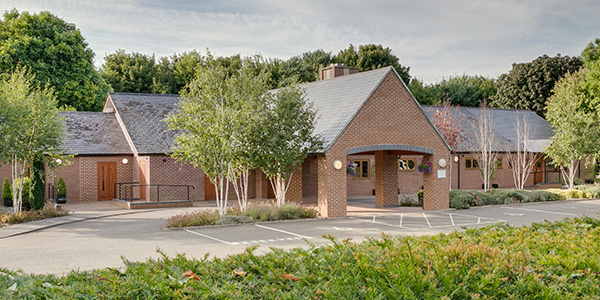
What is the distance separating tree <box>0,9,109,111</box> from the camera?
124 ft

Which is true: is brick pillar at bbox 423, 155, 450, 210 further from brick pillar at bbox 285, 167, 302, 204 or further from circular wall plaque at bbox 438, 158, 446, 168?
brick pillar at bbox 285, 167, 302, 204

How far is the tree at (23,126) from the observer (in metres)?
19.7

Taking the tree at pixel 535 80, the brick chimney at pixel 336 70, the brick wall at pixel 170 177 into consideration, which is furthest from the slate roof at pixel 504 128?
the brick wall at pixel 170 177

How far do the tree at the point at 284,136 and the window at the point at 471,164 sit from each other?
750 inches

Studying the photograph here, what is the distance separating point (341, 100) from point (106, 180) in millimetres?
13924

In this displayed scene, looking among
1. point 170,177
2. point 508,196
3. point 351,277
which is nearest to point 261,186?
point 170,177

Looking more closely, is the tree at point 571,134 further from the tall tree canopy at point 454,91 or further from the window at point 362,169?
the tall tree canopy at point 454,91

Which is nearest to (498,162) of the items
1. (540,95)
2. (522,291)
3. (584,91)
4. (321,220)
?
(584,91)

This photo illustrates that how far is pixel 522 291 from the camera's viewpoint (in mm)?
5586

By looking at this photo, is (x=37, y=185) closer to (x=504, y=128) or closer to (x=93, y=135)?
(x=93, y=135)

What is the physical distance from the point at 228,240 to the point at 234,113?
5.57m

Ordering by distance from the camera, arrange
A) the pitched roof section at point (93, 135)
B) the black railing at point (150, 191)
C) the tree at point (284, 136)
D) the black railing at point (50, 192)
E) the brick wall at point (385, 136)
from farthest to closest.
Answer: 1. the pitched roof section at point (93, 135)
2. the black railing at point (50, 192)
3. the black railing at point (150, 191)
4. the brick wall at point (385, 136)
5. the tree at point (284, 136)

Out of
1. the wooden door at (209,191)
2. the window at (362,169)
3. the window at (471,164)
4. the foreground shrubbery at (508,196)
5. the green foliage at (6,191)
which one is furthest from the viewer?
the window at (471,164)

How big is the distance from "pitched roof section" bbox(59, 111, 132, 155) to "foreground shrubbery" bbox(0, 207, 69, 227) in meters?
7.45
